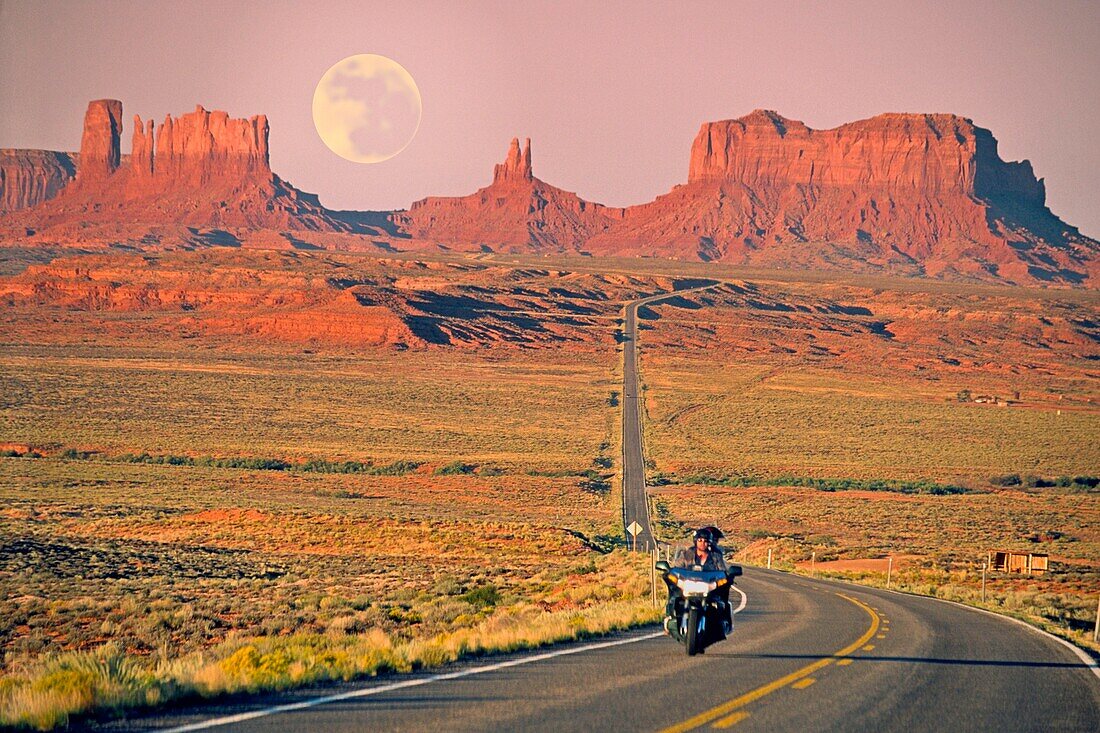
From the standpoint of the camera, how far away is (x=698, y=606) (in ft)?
45.6

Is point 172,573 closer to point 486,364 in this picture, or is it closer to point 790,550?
point 790,550

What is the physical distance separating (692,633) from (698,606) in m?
0.33

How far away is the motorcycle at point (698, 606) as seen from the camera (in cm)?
1383

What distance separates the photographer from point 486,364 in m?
117

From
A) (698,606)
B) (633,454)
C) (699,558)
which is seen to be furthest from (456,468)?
(698,606)

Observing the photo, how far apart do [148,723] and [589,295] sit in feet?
534

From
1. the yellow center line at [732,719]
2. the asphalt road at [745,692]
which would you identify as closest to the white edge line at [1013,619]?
the asphalt road at [745,692]

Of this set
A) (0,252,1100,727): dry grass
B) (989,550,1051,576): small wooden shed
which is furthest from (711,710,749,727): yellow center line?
(989,550,1051,576): small wooden shed

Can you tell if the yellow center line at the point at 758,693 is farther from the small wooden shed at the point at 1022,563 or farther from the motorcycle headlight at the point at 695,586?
the small wooden shed at the point at 1022,563

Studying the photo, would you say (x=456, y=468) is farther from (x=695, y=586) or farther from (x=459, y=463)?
(x=695, y=586)

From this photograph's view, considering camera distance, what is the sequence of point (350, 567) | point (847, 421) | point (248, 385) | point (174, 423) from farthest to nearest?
point (248, 385), point (847, 421), point (174, 423), point (350, 567)

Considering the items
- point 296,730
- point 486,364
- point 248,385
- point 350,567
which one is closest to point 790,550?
point 350,567

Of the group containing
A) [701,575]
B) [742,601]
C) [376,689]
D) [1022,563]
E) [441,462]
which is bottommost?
[1022,563]

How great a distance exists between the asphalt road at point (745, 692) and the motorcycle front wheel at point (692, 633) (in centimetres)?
13
